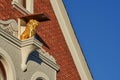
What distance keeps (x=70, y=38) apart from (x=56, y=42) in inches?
41.8

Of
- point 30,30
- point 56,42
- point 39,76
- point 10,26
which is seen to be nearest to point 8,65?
point 10,26

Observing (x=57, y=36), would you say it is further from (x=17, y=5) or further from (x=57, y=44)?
(x=17, y=5)

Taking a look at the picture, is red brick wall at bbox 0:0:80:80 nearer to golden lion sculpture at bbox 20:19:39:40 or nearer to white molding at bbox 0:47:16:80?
golden lion sculpture at bbox 20:19:39:40

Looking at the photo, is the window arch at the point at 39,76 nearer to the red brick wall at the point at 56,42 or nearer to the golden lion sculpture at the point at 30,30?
the red brick wall at the point at 56,42

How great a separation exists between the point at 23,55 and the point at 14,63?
20.0 inches

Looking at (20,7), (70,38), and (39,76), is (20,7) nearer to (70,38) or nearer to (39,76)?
(39,76)

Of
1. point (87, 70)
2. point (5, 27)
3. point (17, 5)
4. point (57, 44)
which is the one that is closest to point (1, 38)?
point (5, 27)

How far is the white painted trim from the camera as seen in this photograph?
20.2m

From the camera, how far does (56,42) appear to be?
772 inches

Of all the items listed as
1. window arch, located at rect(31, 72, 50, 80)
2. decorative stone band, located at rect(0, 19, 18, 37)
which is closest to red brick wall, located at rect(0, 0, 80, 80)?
window arch, located at rect(31, 72, 50, 80)

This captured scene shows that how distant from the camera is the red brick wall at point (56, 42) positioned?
1905cm

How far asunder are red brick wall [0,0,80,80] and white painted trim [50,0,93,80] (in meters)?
0.24

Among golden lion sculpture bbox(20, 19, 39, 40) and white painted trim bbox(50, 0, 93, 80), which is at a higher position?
white painted trim bbox(50, 0, 93, 80)

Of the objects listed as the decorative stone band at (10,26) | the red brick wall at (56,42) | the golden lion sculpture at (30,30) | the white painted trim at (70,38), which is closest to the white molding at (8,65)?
the decorative stone band at (10,26)
